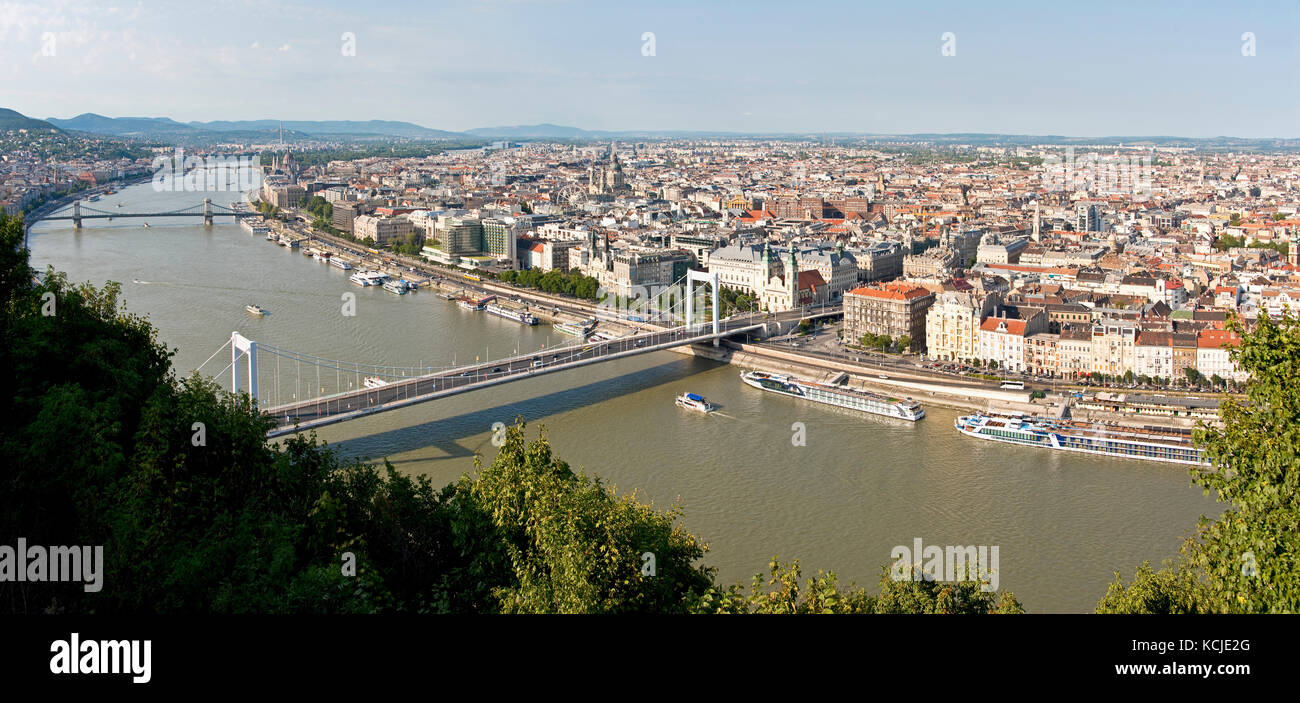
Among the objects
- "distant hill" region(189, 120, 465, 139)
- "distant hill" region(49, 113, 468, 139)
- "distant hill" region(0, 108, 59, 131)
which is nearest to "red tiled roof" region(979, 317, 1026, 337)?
"distant hill" region(0, 108, 59, 131)

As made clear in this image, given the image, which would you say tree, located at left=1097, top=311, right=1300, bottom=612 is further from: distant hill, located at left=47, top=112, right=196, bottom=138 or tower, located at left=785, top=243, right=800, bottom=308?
distant hill, located at left=47, top=112, right=196, bottom=138

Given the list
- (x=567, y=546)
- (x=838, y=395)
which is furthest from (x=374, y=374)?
(x=567, y=546)

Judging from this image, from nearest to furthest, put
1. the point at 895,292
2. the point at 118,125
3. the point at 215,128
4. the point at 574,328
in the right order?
the point at 895,292 → the point at 574,328 → the point at 118,125 → the point at 215,128

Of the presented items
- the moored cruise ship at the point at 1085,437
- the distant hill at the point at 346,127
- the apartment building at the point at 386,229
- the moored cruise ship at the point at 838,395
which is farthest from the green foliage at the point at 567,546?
the distant hill at the point at 346,127

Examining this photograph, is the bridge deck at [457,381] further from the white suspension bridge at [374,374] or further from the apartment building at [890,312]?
the apartment building at [890,312]

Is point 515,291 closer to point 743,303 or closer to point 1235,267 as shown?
point 743,303

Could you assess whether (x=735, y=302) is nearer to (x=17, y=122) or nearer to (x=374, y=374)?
(x=374, y=374)

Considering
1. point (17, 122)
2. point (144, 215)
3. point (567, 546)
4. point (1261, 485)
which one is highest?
point (17, 122)

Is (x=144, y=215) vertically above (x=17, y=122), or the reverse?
(x=17, y=122)
